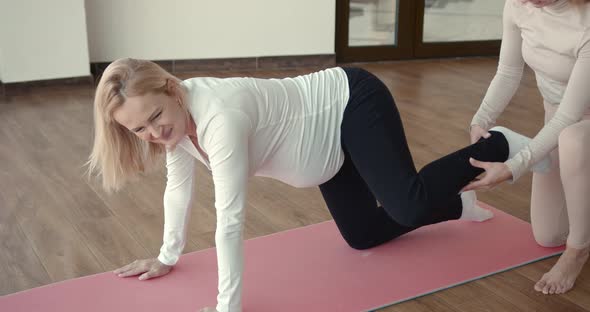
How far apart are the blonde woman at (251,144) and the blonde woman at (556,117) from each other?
12 cm

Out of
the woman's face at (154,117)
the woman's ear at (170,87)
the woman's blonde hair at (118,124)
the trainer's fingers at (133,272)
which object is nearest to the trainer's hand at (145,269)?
the trainer's fingers at (133,272)

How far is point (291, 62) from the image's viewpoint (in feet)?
17.2

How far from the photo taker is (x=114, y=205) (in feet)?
8.59

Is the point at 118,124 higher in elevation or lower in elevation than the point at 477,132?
higher

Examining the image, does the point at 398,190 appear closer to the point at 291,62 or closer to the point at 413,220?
the point at 413,220

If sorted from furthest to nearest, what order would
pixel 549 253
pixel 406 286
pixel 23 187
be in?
pixel 23 187
pixel 549 253
pixel 406 286

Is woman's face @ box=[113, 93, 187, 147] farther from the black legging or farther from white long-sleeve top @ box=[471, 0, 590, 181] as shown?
white long-sleeve top @ box=[471, 0, 590, 181]

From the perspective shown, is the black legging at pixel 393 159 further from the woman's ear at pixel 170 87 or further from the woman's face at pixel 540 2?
the woman's ear at pixel 170 87

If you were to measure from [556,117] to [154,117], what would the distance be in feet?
3.66

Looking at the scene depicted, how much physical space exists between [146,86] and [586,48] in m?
1.20

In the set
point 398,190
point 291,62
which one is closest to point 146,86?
point 398,190

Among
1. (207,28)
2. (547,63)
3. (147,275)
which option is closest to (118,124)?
(147,275)

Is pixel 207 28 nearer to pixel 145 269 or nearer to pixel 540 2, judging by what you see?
pixel 145 269

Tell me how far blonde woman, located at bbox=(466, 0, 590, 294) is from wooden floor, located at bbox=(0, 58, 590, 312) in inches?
4.6
